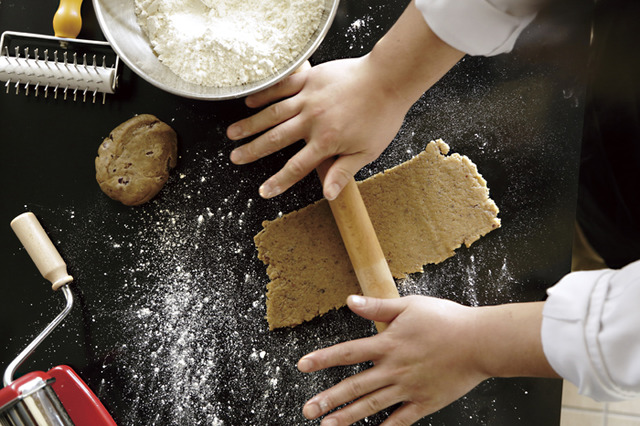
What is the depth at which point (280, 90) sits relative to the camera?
82 centimetres

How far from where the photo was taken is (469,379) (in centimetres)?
75

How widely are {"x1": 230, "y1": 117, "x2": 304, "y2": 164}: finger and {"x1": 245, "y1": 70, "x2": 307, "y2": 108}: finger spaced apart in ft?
0.19

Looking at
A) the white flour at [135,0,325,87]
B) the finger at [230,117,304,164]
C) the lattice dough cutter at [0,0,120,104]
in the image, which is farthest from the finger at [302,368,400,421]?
the lattice dough cutter at [0,0,120,104]

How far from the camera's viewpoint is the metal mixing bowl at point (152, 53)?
0.72 meters

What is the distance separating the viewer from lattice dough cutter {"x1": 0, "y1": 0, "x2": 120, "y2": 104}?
0.84 meters

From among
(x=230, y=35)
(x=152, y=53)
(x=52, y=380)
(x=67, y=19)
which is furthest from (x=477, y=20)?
(x=52, y=380)

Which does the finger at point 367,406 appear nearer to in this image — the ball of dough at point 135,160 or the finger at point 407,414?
the finger at point 407,414

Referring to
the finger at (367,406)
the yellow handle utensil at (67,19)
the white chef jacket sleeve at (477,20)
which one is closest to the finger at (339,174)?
the white chef jacket sleeve at (477,20)

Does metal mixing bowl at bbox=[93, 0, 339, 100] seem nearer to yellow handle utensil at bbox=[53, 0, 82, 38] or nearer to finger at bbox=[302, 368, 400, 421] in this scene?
yellow handle utensil at bbox=[53, 0, 82, 38]

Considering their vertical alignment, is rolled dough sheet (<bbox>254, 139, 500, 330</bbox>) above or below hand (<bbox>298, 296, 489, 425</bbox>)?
above

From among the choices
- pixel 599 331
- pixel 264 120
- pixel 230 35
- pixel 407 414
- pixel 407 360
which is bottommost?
pixel 407 414

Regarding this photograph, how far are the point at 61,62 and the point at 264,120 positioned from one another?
0.42 meters

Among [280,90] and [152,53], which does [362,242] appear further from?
[152,53]

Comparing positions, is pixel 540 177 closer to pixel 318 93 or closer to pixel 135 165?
pixel 318 93
